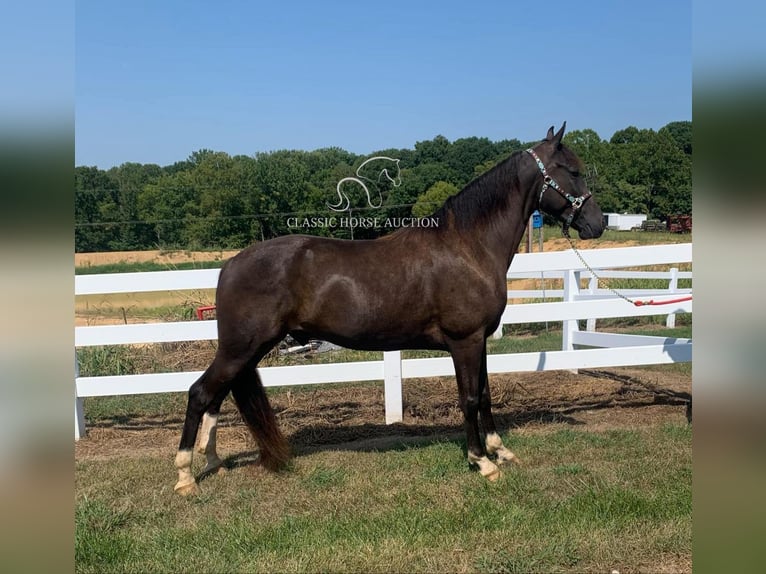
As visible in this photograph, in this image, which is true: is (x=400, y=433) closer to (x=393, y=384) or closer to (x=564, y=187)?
(x=393, y=384)

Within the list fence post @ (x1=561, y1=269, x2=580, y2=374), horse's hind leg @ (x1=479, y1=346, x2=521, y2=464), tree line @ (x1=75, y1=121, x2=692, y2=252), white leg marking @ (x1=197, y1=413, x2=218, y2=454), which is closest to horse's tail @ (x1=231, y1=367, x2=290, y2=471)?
white leg marking @ (x1=197, y1=413, x2=218, y2=454)

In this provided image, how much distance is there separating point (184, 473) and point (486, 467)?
228cm

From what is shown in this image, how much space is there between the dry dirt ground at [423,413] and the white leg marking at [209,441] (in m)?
0.65

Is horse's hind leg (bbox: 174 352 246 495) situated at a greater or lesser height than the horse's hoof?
greater

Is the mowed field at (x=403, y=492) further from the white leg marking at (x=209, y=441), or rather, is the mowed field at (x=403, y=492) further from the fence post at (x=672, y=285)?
the fence post at (x=672, y=285)

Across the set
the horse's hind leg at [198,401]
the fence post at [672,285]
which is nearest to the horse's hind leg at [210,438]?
the horse's hind leg at [198,401]

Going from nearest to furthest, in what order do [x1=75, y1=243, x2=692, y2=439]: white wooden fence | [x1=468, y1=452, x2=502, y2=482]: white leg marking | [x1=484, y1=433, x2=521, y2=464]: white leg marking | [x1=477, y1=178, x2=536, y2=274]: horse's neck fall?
[x1=468, y1=452, x2=502, y2=482]: white leg marking, [x1=477, y1=178, x2=536, y2=274]: horse's neck, [x1=484, y1=433, x2=521, y2=464]: white leg marking, [x1=75, y1=243, x2=692, y2=439]: white wooden fence

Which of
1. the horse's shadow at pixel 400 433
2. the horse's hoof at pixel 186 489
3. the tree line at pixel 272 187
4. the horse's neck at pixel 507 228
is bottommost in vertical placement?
the horse's shadow at pixel 400 433

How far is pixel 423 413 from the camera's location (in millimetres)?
6188

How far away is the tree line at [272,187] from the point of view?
1784 cm

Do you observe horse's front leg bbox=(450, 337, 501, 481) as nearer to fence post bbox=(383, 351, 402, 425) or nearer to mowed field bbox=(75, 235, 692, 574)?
mowed field bbox=(75, 235, 692, 574)

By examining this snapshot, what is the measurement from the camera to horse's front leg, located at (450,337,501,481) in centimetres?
436
